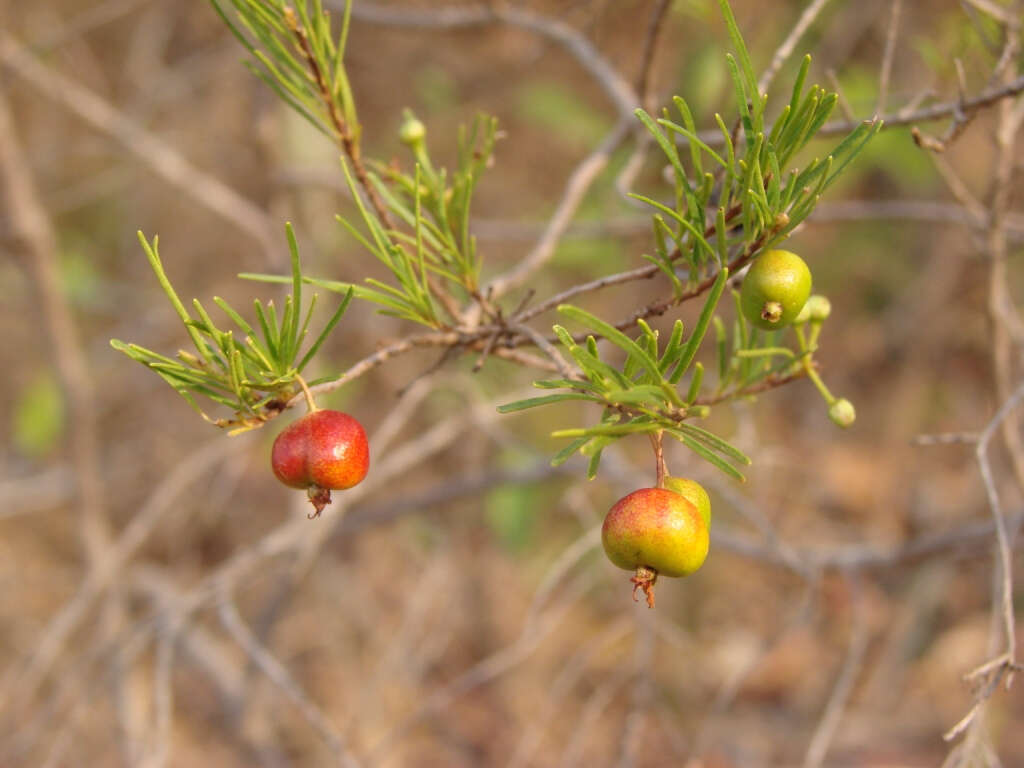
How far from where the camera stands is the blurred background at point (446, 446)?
81.4 inches

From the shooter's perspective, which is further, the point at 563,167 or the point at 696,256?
the point at 563,167

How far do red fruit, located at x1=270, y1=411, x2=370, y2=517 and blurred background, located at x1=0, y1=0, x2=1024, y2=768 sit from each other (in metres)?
1.00

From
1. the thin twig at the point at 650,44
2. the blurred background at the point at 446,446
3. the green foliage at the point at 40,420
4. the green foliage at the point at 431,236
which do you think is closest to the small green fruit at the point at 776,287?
the green foliage at the point at 431,236

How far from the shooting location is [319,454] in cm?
60

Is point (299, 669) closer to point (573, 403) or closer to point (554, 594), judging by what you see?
point (554, 594)

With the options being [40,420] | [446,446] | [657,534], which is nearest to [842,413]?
Answer: [657,534]

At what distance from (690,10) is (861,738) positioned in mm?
2381

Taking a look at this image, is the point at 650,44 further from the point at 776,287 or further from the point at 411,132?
the point at 776,287

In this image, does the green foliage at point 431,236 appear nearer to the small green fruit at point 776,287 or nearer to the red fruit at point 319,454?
the red fruit at point 319,454

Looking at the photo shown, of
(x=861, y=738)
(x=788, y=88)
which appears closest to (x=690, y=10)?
(x=788, y=88)

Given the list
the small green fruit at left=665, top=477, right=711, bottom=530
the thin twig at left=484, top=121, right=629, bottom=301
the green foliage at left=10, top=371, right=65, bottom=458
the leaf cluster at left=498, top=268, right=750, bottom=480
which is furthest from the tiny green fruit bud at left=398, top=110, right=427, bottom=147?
the green foliage at left=10, top=371, right=65, bottom=458

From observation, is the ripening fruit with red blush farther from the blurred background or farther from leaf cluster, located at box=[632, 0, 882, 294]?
the blurred background

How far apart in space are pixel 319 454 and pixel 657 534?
0.83ft

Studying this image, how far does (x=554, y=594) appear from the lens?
3186mm
